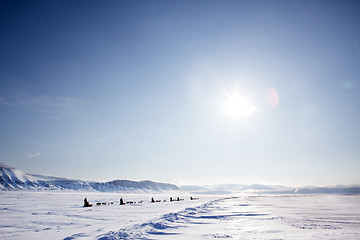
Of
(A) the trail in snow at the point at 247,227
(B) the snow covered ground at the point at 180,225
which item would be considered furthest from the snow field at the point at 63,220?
(A) the trail in snow at the point at 247,227

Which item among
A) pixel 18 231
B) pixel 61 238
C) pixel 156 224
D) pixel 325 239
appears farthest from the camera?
pixel 156 224

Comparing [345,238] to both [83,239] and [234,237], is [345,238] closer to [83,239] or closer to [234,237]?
[234,237]

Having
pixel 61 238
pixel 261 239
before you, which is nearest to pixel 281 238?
pixel 261 239

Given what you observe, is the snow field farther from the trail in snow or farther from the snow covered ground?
the trail in snow

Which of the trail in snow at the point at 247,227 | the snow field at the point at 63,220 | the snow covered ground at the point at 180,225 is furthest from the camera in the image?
the snow field at the point at 63,220

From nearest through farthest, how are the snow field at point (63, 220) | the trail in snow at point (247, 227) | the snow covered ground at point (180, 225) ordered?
1. the trail in snow at point (247, 227)
2. the snow covered ground at point (180, 225)
3. the snow field at point (63, 220)

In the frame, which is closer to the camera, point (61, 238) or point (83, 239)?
point (83, 239)

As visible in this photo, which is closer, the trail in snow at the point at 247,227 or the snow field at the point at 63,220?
the trail in snow at the point at 247,227

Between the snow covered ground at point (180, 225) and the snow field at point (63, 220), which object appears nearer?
the snow covered ground at point (180, 225)

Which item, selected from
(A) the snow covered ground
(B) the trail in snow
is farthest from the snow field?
(B) the trail in snow

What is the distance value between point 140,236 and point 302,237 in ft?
16.0

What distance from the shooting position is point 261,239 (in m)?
6.14

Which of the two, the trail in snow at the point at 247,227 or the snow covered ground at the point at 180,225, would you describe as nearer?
the trail in snow at the point at 247,227

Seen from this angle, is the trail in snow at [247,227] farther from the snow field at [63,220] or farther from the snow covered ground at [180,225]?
the snow field at [63,220]
